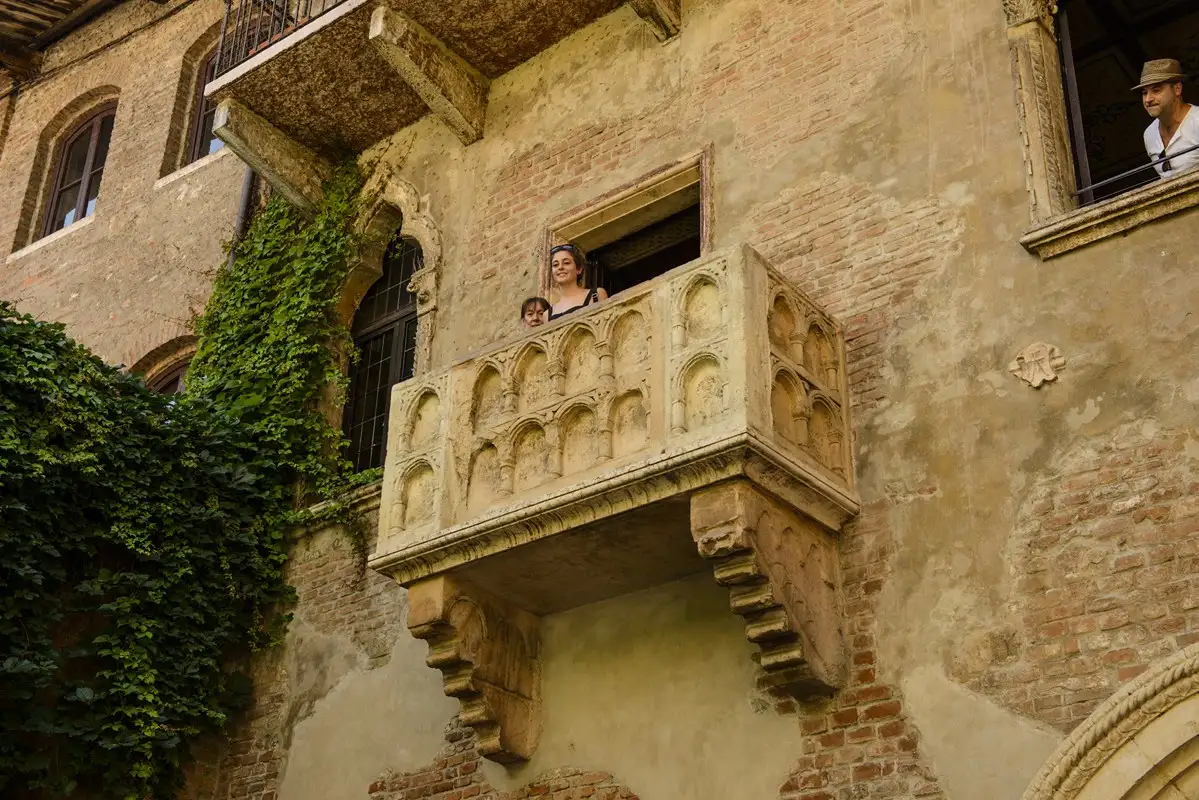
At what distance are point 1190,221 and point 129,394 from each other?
6774 mm

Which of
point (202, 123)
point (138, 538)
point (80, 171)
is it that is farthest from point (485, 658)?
point (80, 171)

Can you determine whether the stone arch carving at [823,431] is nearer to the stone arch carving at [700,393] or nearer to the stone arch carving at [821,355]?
the stone arch carving at [821,355]

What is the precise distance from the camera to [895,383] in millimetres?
8195

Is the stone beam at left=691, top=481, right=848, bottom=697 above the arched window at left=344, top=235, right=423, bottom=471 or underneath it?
underneath

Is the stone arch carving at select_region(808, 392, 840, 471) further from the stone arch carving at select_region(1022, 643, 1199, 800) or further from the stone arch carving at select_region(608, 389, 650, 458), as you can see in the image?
the stone arch carving at select_region(1022, 643, 1199, 800)

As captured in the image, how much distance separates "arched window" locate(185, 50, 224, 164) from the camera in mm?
14844

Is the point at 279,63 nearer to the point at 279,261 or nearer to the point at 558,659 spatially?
the point at 279,261

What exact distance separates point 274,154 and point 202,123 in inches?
134

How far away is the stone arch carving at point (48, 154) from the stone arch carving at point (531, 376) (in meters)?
8.88

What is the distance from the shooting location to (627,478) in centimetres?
762

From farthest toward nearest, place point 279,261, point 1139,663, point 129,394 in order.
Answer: point 279,261 → point 129,394 → point 1139,663

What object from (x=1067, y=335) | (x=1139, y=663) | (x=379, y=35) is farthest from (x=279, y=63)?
(x=1139, y=663)

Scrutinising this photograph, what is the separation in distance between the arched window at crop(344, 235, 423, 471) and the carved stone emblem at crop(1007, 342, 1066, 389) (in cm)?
477

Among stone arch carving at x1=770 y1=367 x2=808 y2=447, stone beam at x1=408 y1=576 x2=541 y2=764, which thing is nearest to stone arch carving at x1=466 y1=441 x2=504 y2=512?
stone beam at x1=408 y1=576 x2=541 y2=764
